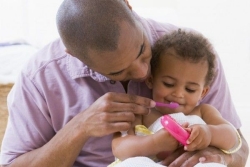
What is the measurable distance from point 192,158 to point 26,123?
48 centimetres

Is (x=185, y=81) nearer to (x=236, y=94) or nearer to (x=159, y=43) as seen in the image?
(x=159, y=43)

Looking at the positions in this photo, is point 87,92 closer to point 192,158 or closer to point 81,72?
point 81,72

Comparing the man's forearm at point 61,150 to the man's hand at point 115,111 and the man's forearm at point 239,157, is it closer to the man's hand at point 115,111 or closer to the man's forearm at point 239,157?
the man's hand at point 115,111

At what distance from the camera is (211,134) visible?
964 mm

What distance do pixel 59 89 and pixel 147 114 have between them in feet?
0.87

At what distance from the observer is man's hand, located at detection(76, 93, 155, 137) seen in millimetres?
977

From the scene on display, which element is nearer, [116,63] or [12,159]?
[116,63]

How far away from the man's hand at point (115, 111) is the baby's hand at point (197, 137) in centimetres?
15

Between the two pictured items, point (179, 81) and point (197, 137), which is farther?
point (179, 81)

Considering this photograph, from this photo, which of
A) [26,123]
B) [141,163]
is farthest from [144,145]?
[26,123]

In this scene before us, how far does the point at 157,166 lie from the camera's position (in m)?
0.87

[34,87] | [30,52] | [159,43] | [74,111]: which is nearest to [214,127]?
[159,43]

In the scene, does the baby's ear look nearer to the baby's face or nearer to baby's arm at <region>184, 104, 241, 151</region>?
the baby's face

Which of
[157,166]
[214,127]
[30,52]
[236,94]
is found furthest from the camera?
[236,94]
